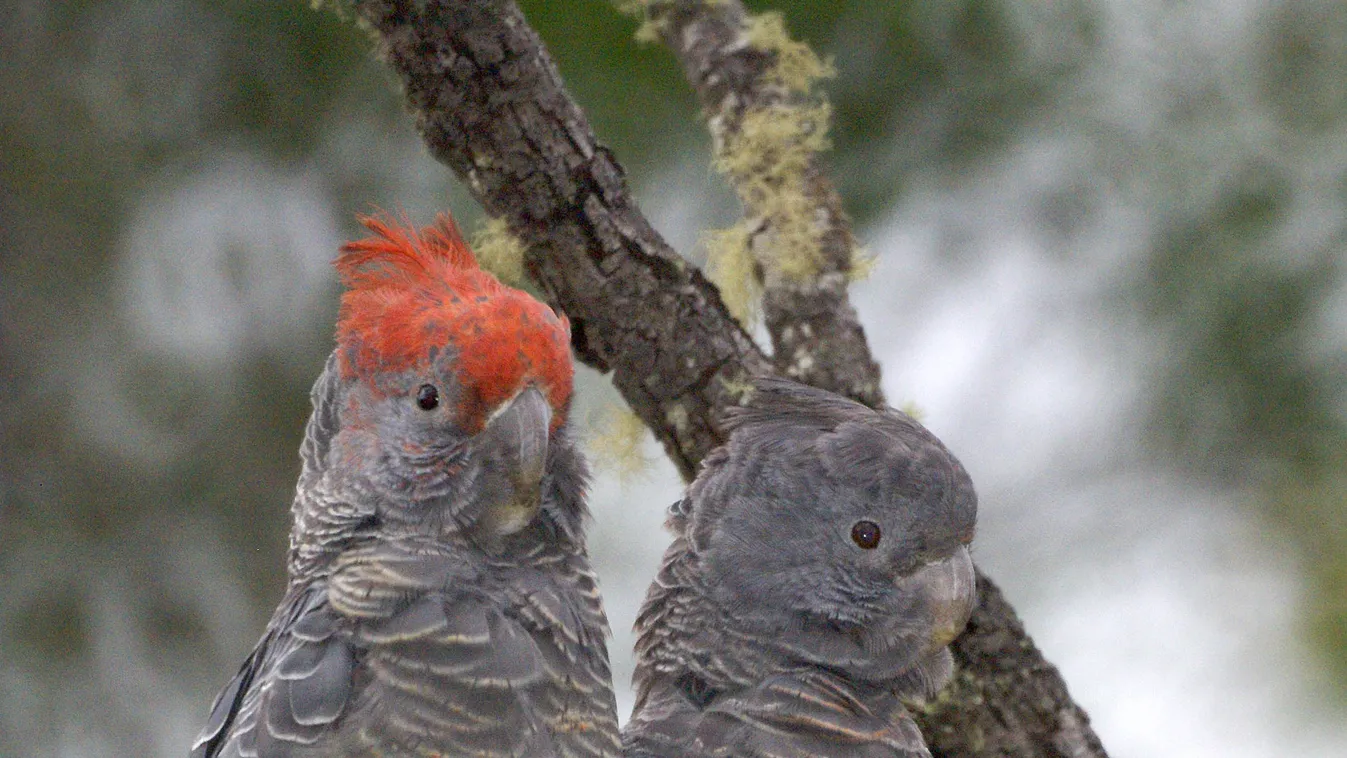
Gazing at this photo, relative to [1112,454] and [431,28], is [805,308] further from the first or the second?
[1112,454]

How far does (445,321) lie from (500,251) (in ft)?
1.85

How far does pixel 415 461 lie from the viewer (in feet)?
8.20

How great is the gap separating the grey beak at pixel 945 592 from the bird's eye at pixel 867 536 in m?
0.11

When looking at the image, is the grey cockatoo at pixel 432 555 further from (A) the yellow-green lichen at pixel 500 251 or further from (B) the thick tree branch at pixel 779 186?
(B) the thick tree branch at pixel 779 186

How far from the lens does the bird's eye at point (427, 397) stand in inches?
97.1

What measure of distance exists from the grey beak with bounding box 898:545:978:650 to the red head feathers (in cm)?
95

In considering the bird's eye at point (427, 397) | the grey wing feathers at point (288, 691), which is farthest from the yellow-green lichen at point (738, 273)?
the grey wing feathers at point (288, 691)

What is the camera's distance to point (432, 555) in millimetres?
2506

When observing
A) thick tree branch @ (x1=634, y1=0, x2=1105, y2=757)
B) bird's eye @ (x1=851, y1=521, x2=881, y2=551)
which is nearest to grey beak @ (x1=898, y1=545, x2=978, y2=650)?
bird's eye @ (x1=851, y1=521, x2=881, y2=551)

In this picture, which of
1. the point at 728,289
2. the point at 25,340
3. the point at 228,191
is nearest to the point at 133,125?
the point at 228,191

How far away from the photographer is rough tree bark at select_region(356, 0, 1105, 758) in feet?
8.88

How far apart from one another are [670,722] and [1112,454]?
2.89 metres

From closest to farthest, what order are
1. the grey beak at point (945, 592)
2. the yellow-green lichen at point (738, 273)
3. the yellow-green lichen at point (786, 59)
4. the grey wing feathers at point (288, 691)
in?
the grey wing feathers at point (288, 691), the grey beak at point (945, 592), the yellow-green lichen at point (738, 273), the yellow-green lichen at point (786, 59)

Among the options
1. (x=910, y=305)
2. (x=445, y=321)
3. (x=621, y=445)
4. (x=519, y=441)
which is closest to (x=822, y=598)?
(x=519, y=441)
